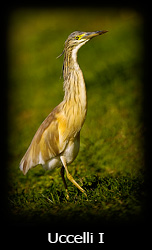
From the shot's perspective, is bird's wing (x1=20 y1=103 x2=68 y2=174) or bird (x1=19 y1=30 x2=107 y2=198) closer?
bird (x1=19 y1=30 x2=107 y2=198)

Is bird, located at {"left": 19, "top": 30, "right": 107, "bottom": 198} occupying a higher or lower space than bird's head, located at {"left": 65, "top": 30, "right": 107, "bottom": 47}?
lower

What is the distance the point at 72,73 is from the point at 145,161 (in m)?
1.57

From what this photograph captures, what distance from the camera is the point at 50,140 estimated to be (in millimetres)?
4336

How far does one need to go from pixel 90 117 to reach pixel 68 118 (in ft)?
10.0

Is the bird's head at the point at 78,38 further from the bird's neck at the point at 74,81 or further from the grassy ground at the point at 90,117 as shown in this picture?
the grassy ground at the point at 90,117

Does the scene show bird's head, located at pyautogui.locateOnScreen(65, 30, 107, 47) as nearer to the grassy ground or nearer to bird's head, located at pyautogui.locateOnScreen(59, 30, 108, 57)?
bird's head, located at pyautogui.locateOnScreen(59, 30, 108, 57)

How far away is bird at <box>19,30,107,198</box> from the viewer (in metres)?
4.06

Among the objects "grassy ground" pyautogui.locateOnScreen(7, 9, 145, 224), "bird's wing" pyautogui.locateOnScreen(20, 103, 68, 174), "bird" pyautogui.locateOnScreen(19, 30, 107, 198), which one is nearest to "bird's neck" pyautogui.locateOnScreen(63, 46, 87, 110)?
"bird" pyautogui.locateOnScreen(19, 30, 107, 198)

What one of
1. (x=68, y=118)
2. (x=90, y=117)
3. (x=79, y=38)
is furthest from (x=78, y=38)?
(x=90, y=117)

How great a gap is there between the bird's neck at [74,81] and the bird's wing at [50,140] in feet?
0.75

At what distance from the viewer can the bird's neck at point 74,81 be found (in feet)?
13.3

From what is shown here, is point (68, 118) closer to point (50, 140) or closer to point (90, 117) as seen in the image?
point (50, 140)

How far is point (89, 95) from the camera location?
814 centimetres

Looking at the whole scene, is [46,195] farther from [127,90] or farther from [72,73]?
[127,90]
